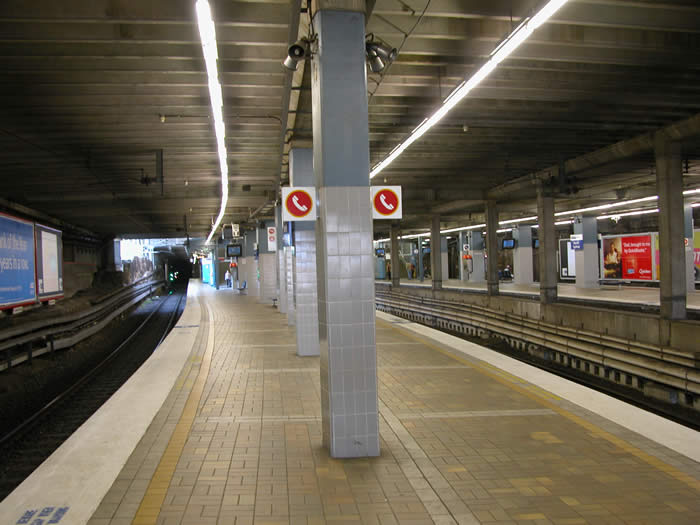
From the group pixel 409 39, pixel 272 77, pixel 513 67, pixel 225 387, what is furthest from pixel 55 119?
pixel 513 67

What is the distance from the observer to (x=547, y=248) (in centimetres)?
1948

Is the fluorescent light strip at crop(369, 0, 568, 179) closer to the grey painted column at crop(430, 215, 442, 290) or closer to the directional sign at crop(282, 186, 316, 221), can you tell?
the directional sign at crop(282, 186, 316, 221)

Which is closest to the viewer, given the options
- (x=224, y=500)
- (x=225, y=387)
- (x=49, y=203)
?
(x=224, y=500)

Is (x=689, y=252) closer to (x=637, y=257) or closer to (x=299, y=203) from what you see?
(x=637, y=257)

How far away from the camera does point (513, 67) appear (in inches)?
334

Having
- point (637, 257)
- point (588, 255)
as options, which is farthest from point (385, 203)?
point (588, 255)

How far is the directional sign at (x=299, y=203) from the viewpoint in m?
5.53

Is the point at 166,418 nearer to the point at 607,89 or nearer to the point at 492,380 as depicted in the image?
the point at 492,380


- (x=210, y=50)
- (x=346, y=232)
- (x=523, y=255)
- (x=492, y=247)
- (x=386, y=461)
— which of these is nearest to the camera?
(x=386, y=461)

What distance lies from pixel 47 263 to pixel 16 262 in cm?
309

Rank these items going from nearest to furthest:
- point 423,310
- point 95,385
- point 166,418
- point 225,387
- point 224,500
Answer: point 224,500, point 166,418, point 225,387, point 95,385, point 423,310

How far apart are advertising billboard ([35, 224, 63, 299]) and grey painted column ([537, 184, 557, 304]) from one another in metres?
15.4

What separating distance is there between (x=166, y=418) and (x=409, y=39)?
5943 mm

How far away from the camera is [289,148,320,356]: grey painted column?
10914 mm
